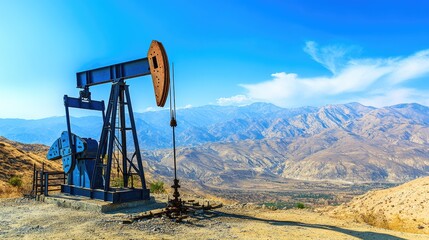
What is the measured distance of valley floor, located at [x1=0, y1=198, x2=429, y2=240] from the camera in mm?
8211

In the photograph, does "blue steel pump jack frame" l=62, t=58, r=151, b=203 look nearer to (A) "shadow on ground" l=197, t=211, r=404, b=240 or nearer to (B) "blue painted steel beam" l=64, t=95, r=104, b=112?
(B) "blue painted steel beam" l=64, t=95, r=104, b=112

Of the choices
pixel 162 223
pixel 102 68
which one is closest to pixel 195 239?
pixel 162 223

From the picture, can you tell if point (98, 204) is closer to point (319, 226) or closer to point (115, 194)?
point (115, 194)

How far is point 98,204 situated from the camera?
11289 mm

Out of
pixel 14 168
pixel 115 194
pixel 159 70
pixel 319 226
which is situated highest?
pixel 159 70

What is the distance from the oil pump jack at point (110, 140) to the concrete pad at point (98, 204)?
22 centimetres

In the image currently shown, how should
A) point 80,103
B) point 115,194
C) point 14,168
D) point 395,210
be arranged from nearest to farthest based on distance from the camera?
1. point 395,210
2. point 115,194
3. point 80,103
4. point 14,168

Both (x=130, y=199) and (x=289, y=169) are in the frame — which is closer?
(x=130, y=199)

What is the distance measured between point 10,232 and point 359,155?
172m

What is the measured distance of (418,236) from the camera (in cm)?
832

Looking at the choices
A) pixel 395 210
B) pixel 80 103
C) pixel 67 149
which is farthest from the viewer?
pixel 80 103

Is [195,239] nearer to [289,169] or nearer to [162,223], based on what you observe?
[162,223]

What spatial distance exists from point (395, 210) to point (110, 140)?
10.2m

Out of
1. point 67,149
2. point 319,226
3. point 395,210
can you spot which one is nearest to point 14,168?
point 67,149
